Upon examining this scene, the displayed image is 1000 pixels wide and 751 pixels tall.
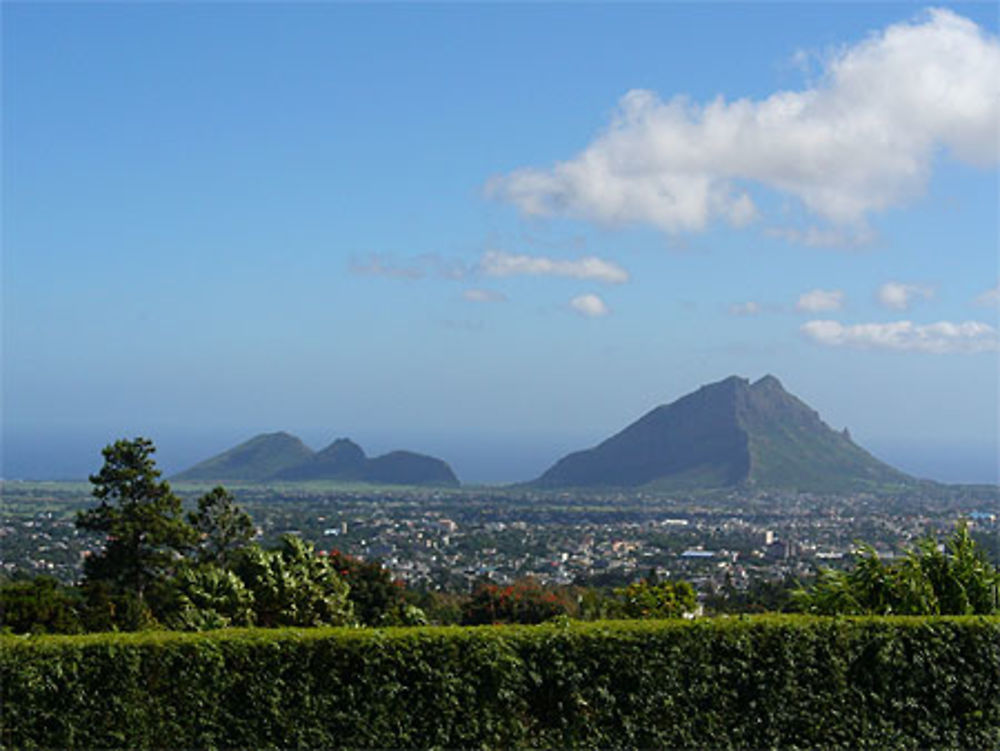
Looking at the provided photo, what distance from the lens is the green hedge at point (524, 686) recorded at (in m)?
8.55

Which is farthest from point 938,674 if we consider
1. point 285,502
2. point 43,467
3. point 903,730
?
point 43,467

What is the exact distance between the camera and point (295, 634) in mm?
8773

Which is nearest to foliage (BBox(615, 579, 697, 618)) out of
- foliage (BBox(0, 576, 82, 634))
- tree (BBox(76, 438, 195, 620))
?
foliage (BBox(0, 576, 82, 634))

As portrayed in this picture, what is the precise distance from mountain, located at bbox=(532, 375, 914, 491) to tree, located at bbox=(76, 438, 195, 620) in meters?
87.7

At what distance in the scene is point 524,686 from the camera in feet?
28.9

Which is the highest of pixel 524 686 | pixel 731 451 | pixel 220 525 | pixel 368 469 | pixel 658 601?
pixel 731 451

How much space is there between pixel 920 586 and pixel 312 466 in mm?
114261

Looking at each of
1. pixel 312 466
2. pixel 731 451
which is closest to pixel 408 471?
pixel 312 466

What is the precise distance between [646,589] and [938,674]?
4.79m

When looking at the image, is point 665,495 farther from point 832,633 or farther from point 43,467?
point 832,633

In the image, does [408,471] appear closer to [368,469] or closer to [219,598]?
[368,469]

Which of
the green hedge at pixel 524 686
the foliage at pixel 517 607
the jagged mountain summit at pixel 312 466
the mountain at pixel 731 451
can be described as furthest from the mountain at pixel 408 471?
the green hedge at pixel 524 686

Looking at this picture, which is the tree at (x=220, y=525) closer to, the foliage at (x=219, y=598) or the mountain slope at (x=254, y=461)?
the foliage at (x=219, y=598)

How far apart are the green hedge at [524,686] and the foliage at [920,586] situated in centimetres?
128
